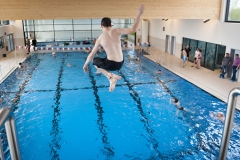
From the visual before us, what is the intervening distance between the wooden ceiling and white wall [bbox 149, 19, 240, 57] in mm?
1753

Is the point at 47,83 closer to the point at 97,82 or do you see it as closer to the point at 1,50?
the point at 97,82

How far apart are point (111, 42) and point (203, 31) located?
13.1m

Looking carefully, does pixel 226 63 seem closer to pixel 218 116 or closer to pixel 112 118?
pixel 218 116

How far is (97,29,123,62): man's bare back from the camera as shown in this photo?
342 centimetres

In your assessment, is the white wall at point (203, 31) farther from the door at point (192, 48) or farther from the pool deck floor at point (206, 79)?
the pool deck floor at point (206, 79)

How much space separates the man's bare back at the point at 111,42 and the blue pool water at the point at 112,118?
2.89 metres

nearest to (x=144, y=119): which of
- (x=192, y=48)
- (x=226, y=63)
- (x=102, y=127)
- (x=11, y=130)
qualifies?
(x=102, y=127)

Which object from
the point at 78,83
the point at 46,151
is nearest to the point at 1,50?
the point at 78,83

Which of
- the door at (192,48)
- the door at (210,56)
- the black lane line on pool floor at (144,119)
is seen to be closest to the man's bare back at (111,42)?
the black lane line on pool floor at (144,119)

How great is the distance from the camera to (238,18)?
11.9 metres

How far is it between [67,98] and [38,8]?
4.42 meters

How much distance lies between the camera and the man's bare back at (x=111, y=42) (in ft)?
11.2

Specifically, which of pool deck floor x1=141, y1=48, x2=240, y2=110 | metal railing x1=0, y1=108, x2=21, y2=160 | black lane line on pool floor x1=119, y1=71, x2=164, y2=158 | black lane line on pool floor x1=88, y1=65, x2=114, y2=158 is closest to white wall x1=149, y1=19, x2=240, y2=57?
pool deck floor x1=141, y1=48, x2=240, y2=110

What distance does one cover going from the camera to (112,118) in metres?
8.16
